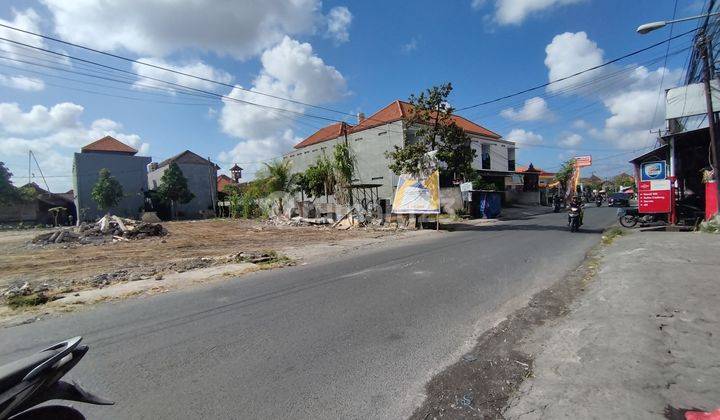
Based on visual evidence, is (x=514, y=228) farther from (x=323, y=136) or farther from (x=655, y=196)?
(x=323, y=136)

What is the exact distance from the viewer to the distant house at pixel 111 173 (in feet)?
138

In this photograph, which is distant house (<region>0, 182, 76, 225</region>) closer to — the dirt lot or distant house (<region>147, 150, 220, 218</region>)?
distant house (<region>147, 150, 220, 218</region>)

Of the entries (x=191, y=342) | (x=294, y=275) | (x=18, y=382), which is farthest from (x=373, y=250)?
(x=18, y=382)

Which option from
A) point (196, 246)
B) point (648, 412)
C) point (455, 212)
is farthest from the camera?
point (455, 212)

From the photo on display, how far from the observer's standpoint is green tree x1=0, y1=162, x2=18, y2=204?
3825 cm

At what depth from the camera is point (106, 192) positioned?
129 ft

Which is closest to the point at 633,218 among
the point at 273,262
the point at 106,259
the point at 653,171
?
the point at 653,171

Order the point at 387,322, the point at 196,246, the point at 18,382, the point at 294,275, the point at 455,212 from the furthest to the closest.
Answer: the point at 455,212 < the point at 196,246 < the point at 294,275 < the point at 387,322 < the point at 18,382

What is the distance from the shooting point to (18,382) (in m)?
2.34

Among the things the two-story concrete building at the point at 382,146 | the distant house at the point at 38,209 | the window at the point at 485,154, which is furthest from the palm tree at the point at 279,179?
the distant house at the point at 38,209

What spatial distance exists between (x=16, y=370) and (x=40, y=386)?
0.18 meters

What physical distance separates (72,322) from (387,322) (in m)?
5.01

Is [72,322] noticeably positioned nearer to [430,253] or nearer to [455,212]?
[430,253]

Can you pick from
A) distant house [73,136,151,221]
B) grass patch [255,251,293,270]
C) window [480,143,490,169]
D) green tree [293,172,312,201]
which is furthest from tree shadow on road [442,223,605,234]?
distant house [73,136,151,221]
